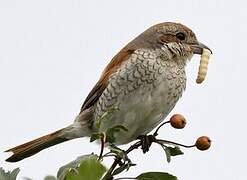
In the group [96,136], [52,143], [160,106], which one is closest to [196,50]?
[160,106]

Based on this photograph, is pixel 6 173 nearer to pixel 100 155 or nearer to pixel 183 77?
pixel 100 155

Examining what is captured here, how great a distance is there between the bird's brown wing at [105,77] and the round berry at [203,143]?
5.62 ft

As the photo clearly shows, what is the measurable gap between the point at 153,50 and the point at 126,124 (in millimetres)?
657

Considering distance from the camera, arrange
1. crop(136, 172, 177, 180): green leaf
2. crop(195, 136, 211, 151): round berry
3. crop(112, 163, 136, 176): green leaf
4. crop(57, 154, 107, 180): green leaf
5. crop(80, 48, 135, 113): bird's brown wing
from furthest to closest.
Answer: crop(80, 48, 135, 113): bird's brown wing → crop(195, 136, 211, 151): round berry → crop(136, 172, 177, 180): green leaf → crop(112, 163, 136, 176): green leaf → crop(57, 154, 107, 180): green leaf

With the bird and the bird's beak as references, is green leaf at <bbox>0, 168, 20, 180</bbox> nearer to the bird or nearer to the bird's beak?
the bird

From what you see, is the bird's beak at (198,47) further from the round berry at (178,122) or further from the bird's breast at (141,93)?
the round berry at (178,122)

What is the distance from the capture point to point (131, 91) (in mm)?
4285

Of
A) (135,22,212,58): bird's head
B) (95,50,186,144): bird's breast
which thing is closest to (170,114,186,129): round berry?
(95,50,186,144): bird's breast

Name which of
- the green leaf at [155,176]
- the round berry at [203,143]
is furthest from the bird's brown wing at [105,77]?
Result: the green leaf at [155,176]

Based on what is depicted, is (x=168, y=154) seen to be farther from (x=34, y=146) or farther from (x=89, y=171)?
(x=34, y=146)

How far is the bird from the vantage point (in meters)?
4.28

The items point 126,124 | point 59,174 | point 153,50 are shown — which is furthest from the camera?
point 153,50

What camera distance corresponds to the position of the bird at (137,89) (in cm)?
428

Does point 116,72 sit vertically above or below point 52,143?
above
